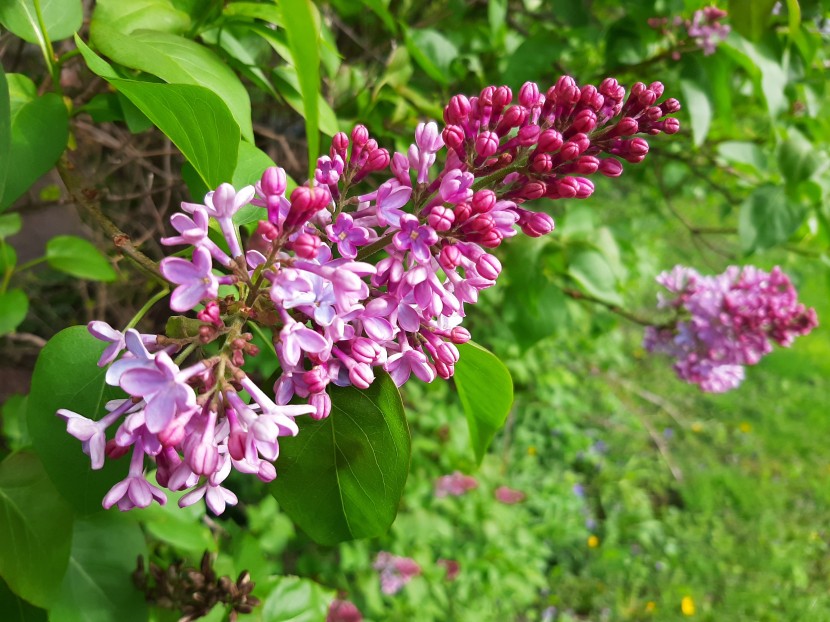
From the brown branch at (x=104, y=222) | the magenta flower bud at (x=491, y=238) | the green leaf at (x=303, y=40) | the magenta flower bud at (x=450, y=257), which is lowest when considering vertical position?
the brown branch at (x=104, y=222)

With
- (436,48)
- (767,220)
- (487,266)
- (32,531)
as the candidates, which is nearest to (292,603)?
(32,531)

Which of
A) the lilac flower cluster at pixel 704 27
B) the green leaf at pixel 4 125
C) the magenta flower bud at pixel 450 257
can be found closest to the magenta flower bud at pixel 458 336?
the magenta flower bud at pixel 450 257

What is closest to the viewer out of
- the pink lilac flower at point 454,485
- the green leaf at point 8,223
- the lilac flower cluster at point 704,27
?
the green leaf at point 8,223

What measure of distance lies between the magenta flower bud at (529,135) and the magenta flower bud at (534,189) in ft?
0.14

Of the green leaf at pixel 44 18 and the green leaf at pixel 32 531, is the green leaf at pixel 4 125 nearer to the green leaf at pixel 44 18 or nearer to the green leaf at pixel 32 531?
the green leaf at pixel 44 18

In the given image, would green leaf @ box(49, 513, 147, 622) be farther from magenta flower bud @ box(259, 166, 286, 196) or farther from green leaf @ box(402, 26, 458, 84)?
green leaf @ box(402, 26, 458, 84)

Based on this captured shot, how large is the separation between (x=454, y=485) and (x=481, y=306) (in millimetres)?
807

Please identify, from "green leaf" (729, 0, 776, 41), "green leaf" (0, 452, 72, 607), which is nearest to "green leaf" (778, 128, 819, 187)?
"green leaf" (729, 0, 776, 41)

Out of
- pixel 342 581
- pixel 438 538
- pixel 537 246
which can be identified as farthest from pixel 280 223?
pixel 438 538

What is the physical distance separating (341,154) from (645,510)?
3703mm

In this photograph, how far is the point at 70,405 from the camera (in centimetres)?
73

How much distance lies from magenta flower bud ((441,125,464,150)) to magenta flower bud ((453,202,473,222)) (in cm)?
8

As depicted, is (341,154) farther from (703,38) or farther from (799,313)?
(799,313)

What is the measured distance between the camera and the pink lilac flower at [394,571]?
263 centimetres
